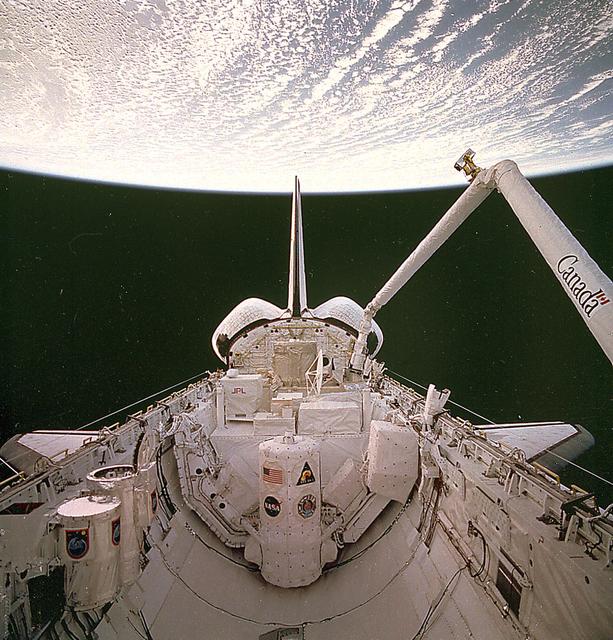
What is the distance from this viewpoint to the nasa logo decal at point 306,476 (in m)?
4.79

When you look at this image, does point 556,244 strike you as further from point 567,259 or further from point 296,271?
point 296,271

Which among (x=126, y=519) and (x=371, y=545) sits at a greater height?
(x=126, y=519)

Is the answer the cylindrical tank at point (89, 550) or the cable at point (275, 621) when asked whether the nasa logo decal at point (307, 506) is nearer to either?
the cable at point (275, 621)

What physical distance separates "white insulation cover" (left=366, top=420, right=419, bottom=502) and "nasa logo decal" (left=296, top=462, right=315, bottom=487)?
865mm

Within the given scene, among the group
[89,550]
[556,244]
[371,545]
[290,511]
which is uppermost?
[556,244]

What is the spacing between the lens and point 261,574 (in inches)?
207

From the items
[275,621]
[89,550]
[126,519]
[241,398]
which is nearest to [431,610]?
[275,621]

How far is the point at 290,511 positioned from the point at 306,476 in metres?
0.45

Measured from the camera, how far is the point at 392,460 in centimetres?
513

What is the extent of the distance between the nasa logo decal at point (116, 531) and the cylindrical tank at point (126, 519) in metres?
A: 0.03

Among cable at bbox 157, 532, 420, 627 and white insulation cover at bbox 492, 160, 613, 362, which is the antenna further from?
white insulation cover at bbox 492, 160, 613, 362

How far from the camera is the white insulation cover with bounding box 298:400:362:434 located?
672cm

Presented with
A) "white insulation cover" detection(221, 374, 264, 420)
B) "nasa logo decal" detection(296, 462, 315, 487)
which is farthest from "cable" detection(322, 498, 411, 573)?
"white insulation cover" detection(221, 374, 264, 420)

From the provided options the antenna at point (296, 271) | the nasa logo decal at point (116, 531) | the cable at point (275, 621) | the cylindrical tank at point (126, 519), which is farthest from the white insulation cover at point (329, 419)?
the antenna at point (296, 271)
